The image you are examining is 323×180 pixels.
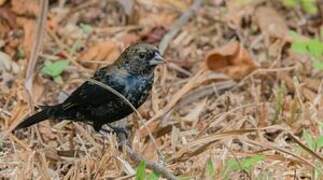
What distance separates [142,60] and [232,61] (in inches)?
50.2

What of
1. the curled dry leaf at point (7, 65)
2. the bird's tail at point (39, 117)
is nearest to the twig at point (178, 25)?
the curled dry leaf at point (7, 65)

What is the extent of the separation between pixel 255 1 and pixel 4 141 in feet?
9.16

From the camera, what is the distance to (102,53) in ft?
20.8

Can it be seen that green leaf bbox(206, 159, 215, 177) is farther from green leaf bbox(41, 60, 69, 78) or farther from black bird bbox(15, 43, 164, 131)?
green leaf bbox(41, 60, 69, 78)

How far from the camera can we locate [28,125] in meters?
5.01

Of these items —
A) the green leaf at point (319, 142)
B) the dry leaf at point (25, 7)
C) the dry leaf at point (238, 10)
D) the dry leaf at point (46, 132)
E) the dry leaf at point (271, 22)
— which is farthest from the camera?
the dry leaf at point (238, 10)

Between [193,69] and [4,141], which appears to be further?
[193,69]

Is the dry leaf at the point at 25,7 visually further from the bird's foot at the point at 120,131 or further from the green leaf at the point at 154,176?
the green leaf at the point at 154,176

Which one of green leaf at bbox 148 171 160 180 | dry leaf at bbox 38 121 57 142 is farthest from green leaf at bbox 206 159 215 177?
dry leaf at bbox 38 121 57 142

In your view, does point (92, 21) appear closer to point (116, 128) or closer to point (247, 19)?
point (247, 19)

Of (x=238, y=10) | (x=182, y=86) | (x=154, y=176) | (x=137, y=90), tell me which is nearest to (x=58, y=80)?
(x=182, y=86)

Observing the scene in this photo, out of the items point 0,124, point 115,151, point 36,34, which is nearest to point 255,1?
point 36,34

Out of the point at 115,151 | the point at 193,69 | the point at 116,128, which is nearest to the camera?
the point at 115,151

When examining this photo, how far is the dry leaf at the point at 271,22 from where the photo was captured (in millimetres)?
6789
